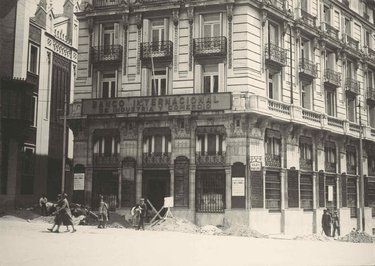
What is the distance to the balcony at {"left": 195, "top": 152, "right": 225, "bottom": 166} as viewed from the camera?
98.3ft

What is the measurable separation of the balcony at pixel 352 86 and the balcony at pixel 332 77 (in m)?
1.70

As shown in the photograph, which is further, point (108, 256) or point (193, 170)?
point (193, 170)

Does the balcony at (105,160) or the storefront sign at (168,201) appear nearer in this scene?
the storefront sign at (168,201)

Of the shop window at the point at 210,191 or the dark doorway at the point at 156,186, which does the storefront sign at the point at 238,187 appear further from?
the dark doorway at the point at 156,186

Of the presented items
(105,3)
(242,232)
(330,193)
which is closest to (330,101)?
(330,193)

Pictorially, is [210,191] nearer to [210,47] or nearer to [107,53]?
[210,47]

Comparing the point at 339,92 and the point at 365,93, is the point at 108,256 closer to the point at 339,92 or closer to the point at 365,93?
the point at 339,92

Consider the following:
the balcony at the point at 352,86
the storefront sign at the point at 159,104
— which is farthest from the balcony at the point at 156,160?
the balcony at the point at 352,86

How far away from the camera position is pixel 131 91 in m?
32.4

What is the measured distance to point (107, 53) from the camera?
109ft

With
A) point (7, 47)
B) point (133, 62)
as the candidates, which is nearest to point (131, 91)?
point (133, 62)

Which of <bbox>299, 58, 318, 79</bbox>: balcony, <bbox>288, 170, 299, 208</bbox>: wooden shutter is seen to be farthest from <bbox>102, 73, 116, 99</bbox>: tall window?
<bbox>299, 58, 318, 79</bbox>: balcony

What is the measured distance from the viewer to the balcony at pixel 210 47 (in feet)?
101

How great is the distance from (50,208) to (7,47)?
1627 cm
